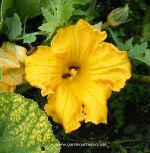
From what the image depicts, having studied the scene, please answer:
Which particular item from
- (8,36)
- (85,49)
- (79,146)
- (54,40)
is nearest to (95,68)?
(85,49)

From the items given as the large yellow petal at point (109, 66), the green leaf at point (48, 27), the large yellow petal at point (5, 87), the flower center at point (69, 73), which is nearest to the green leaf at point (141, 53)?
the large yellow petal at point (109, 66)

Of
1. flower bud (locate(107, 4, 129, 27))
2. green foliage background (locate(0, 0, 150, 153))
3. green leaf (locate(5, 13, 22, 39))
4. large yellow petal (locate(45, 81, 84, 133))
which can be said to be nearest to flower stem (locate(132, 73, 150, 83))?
green foliage background (locate(0, 0, 150, 153))

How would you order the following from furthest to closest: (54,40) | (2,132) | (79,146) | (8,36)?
(79,146), (8,36), (54,40), (2,132)

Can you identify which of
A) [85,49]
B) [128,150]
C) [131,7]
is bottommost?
[128,150]

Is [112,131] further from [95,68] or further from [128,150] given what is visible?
[95,68]

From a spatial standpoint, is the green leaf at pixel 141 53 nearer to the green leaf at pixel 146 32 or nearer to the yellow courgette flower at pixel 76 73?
the yellow courgette flower at pixel 76 73

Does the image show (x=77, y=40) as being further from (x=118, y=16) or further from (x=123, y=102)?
(x=123, y=102)

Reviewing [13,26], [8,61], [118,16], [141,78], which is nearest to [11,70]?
[8,61]
